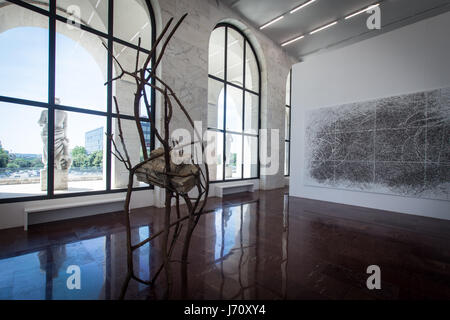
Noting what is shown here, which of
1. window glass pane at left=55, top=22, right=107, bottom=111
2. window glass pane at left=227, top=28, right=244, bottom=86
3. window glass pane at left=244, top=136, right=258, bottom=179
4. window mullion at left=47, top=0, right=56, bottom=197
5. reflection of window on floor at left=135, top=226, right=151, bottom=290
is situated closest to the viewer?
reflection of window on floor at left=135, top=226, right=151, bottom=290

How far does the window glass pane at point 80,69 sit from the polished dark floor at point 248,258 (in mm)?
2521

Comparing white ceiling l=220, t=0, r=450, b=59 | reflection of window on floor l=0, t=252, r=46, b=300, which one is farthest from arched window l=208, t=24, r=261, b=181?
reflection of window on floor l=0, t=252, r=46, b=300

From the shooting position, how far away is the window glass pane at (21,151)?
3676mm

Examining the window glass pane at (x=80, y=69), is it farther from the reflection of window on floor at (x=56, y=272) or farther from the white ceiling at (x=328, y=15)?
the white ceiling at (x=328, y=15)

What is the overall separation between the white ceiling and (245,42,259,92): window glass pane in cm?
108

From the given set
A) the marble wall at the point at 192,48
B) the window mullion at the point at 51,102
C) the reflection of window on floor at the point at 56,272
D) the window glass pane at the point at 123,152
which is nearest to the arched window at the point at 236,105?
the marble wall at the point at 192,48

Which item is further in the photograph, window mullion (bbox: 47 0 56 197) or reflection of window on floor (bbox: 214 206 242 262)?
window mullion (bbox: 47 0 56 197)

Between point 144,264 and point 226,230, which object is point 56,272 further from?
point 226,230

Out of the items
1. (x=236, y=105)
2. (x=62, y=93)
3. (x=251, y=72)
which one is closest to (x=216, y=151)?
(x=236, y=105)

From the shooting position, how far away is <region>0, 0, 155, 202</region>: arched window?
3762 millimetres

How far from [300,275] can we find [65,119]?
5157 millimetres

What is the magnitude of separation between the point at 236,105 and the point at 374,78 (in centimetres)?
462

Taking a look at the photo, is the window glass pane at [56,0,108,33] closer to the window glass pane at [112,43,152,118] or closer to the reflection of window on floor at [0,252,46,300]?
the window glass pane at [112,43,152,118]
